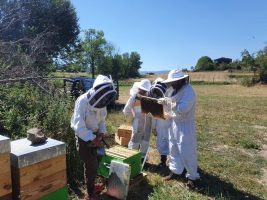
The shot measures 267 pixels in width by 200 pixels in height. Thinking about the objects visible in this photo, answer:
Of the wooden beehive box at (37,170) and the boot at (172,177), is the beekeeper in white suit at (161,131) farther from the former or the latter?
the wooden beehive box at (37,170)

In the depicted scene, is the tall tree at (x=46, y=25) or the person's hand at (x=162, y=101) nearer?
the person's hand at (x=162, y=101)

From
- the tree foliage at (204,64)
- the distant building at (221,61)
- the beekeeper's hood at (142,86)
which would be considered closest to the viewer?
the beekeeper's hood at (142,86)

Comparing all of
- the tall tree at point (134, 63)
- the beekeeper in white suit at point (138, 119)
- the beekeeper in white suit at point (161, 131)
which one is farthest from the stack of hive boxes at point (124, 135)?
the tall tree at point (134, 63)

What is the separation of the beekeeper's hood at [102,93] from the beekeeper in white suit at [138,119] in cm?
217

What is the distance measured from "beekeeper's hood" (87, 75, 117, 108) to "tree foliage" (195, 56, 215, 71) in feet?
204

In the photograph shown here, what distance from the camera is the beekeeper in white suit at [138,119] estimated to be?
20.9 ft

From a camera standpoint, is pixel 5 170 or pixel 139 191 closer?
pixel 5 170

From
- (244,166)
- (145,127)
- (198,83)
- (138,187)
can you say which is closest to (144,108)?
(145,127)

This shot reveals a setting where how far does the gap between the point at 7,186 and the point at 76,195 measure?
1798 millimetres

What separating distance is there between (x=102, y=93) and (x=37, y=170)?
1226 millimetres

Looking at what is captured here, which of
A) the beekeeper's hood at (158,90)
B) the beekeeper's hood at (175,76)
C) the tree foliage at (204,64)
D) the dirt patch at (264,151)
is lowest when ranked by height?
the dirt patch at (264,151)

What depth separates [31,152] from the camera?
3480 mm

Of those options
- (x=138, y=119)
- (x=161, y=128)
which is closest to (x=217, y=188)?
(x=161, y=128)

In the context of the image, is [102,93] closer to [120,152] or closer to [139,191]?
[120,152]
